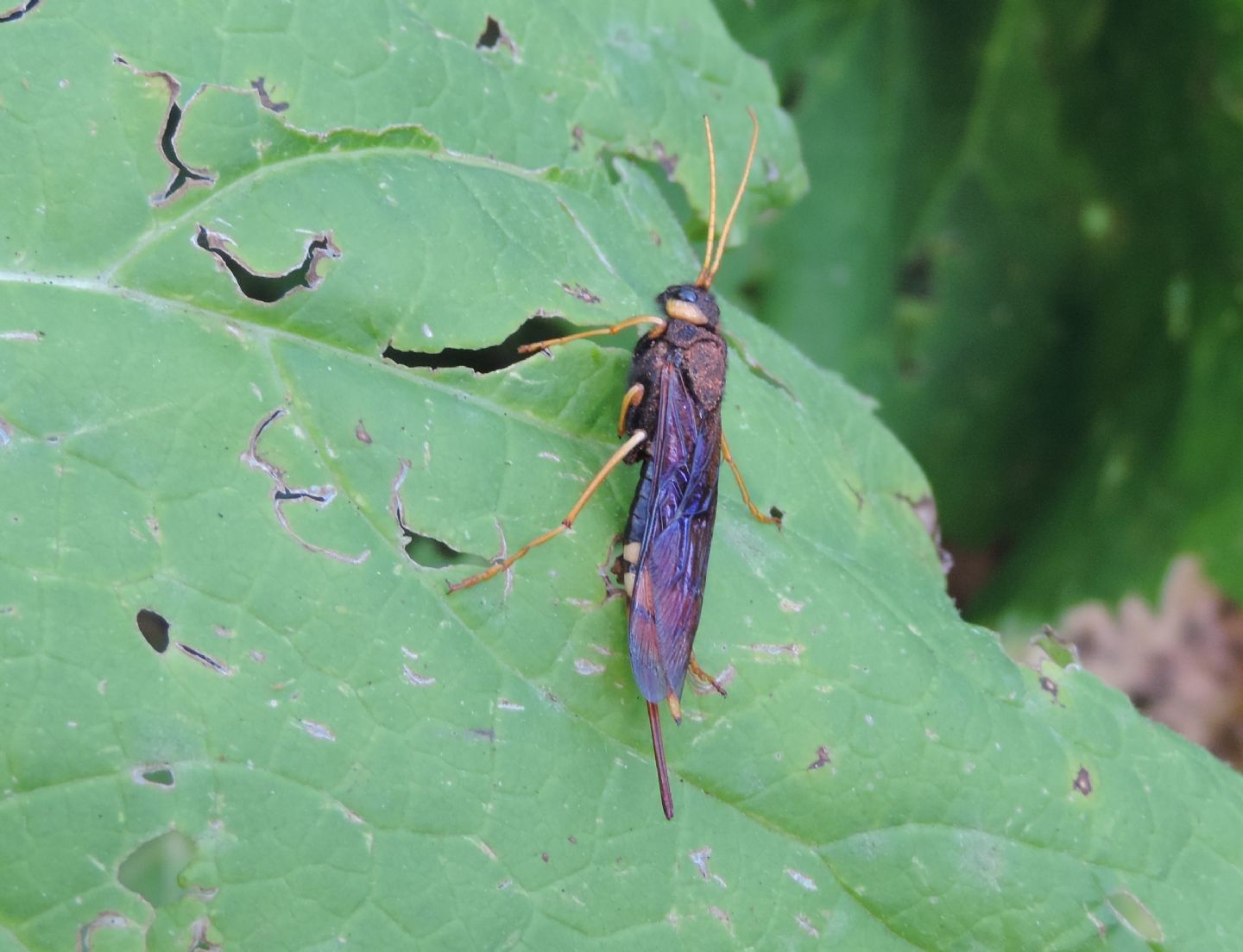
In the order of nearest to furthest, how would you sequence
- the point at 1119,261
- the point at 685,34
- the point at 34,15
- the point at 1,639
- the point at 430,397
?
the point at 1,639
the point at 34,15
the point at 430,397
the point at 685,34
the point at 1119,261

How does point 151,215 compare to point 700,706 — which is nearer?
point 151,215

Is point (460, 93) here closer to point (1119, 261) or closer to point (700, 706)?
point (700, 706)

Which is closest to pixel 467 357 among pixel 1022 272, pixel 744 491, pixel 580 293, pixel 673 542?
pixel 580 293

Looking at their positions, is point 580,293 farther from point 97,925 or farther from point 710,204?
point 97,925

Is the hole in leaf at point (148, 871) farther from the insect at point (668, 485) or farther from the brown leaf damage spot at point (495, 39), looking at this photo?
the brown leaf damage spot at point (495, 39)

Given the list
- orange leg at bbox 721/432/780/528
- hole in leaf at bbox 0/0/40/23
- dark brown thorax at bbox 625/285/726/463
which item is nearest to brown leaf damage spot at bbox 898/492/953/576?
orange leg at bbox 721/432/780/528

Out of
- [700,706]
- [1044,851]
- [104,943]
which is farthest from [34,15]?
[1044,851]

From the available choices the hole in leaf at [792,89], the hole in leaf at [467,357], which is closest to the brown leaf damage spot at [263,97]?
the hole in leaf at [467,357]
